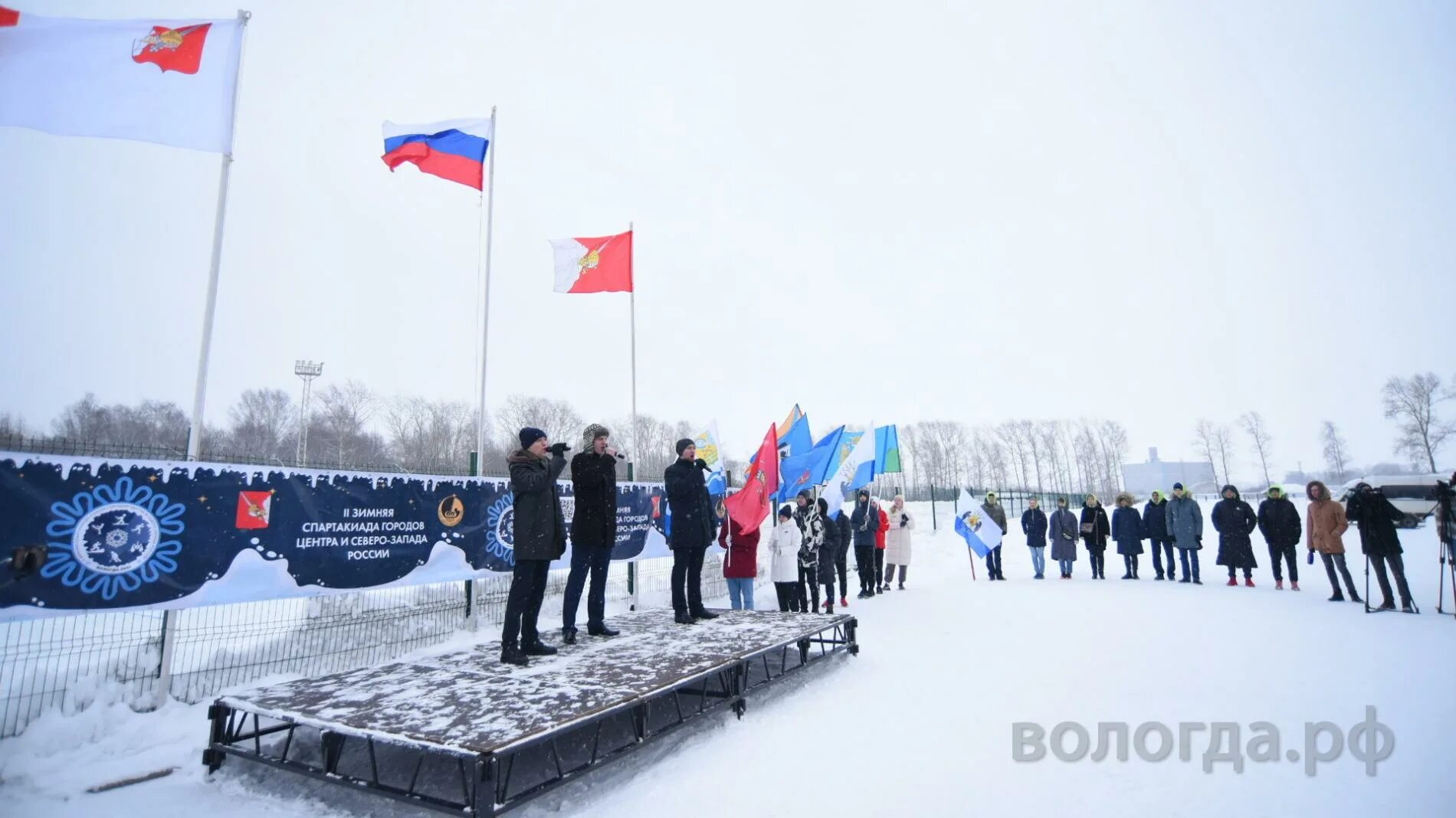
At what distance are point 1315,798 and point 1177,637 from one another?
14.3ft

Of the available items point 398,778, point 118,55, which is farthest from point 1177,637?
point 118,55

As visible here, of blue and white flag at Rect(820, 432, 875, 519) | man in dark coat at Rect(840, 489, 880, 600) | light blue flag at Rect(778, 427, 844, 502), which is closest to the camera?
man in dark coat at Rect(840, 489, 880, 600)

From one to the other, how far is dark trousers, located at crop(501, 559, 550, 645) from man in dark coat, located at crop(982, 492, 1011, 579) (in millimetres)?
10295

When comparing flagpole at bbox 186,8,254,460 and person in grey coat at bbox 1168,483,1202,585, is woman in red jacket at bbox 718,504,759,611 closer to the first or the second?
flagpole at bbox 186,8,254,460

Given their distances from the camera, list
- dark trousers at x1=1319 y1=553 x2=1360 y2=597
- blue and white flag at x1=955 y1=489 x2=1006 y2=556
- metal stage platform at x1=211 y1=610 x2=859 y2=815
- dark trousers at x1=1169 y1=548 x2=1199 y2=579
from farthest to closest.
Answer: blue and white flag at x1=955 y1=489 x2=1006 y2=556 < dark trousers at x1=1169 y1=548 x2=1199 y2=579 < dark trousers at x1=1319 y1=553 x2=1360 y2=597 < metal stage platform at x1=211 y1=610 x2=859 y2=815

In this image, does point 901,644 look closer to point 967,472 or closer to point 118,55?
point 118,55

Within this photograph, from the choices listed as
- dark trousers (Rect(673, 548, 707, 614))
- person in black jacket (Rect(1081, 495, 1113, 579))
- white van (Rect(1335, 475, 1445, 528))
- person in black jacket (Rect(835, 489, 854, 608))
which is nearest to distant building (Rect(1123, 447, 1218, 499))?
white van (Rect(1335, 475, 1445, 528))

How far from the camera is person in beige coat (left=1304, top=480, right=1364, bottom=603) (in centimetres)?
898

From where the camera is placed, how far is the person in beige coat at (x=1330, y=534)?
29.5ft

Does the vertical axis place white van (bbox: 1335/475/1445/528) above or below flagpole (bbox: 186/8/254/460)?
below

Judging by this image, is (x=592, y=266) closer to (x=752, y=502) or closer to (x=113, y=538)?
(x=752, y=502)

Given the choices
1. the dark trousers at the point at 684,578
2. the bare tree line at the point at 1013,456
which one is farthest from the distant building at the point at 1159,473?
the dark trousers at the point at 684,578

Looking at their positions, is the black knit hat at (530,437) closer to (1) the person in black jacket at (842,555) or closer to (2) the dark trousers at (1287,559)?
(1) the person in black jacket at (842,555)

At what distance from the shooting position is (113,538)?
15.5 ft
